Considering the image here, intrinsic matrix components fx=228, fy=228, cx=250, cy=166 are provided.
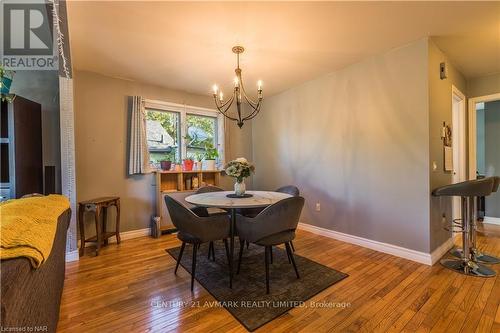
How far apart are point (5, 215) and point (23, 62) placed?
111 inches

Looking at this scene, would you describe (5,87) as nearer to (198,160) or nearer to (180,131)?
(180,131)

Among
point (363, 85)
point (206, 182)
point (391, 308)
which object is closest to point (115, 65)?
point (206, 182)

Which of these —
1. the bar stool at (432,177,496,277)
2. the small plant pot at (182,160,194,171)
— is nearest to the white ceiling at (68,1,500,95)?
the small plant pot at (182,160,194,171)

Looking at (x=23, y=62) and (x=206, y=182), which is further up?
(x=23, y=62)

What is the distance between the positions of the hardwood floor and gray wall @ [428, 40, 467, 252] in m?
0.47

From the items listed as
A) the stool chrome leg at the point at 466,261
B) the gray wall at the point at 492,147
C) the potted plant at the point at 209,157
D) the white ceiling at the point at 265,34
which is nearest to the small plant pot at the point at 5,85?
the white ceiling at the point at 265,34

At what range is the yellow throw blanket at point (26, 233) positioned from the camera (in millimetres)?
A: 740

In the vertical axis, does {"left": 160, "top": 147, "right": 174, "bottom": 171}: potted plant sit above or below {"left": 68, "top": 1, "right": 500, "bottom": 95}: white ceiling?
below

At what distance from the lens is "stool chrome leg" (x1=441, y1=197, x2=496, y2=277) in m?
2.21

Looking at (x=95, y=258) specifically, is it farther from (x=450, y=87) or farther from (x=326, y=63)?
(x=450, y=87)

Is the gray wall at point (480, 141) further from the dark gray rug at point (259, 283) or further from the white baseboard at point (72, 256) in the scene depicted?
the white baseboard at point (72, 256)

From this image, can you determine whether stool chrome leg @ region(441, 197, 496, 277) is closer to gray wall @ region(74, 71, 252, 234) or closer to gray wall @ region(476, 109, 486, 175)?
gray wall @ region(476, 109, 486, 175)

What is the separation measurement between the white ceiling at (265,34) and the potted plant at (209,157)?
1.33m

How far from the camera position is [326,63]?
119 inches
